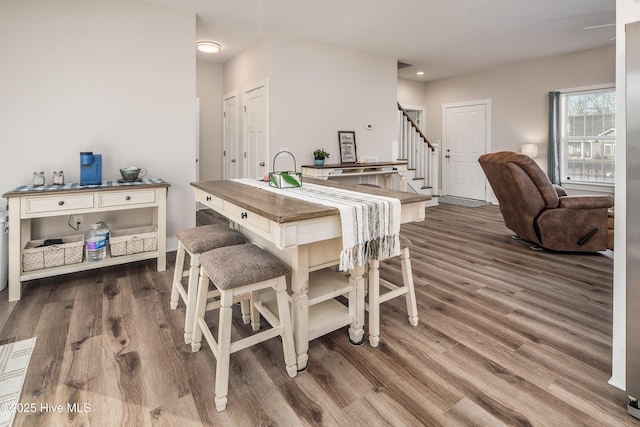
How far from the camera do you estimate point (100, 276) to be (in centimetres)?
309

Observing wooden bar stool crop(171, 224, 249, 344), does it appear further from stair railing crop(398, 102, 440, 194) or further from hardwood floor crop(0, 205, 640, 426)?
stair railing crop(398, 102, 440, 194)

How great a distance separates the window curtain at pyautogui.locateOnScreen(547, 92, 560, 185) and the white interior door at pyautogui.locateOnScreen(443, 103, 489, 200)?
4.05 feet

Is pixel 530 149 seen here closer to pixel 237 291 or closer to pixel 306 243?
pixel 306 243

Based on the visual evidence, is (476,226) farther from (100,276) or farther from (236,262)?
(100,276)

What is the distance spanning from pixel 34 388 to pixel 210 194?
129 cm

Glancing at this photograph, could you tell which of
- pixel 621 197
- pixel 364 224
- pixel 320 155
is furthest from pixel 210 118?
pixel 621 197

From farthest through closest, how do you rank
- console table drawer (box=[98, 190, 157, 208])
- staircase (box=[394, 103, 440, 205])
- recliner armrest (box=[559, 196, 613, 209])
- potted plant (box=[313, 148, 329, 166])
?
staircase (box=[394, 103, 440, 205]) → potted plant (box=[313, 148, 329, 166]) → recliner armrest (box=[559, 196, 613, 209]) → console table drawer (box=[98, 190, 157, 208])

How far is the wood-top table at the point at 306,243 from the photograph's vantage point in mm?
1507

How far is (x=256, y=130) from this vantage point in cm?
508

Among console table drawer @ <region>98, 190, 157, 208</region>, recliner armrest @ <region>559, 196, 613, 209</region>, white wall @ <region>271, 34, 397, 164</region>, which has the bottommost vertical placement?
recliner armrest @ <region>559, 196, 613, 209</region>

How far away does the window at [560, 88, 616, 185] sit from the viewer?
18.5 ft

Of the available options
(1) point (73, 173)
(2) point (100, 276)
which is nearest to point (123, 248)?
(2) point (100, 276)

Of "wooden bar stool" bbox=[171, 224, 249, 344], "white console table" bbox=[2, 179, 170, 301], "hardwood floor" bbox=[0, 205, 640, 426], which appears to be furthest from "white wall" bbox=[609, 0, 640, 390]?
Result: "white console table" bbox=[2, 179, 170, 301]

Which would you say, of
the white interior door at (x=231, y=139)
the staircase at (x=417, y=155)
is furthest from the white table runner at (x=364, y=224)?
the staircase at (x=417, y=155)
